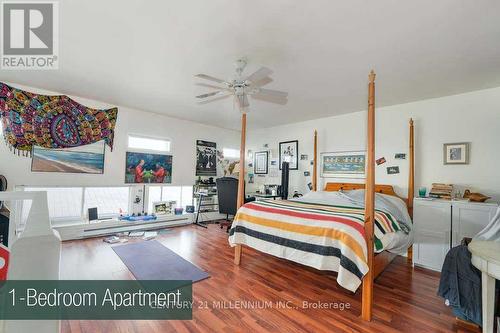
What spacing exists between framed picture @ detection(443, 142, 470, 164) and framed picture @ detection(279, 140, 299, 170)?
2627 millimetres

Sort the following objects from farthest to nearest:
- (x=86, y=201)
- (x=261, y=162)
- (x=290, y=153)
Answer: (x=261, y=162), (x=290, y=153), (x=86, y=201)

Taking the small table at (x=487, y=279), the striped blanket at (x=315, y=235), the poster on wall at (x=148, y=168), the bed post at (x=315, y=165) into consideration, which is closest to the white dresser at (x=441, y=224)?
the striped blanket at (x=315, y=235)

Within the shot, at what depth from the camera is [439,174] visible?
3.42m

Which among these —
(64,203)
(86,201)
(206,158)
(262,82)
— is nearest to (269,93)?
(262,82)

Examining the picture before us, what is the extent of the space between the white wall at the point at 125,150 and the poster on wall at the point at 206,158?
120mm

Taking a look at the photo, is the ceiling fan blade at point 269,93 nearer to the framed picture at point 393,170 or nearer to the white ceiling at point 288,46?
the white ceiling at point 288,46

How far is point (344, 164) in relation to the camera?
444 centimetres

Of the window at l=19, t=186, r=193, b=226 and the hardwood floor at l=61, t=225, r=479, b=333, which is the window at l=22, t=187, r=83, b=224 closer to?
the window at l=19, t=186, r=193, b=226

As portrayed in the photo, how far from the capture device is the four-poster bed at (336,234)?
6.55ft

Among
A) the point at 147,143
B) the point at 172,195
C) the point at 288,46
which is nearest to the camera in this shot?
the point at 288,46

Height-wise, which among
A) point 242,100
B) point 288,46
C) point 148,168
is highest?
point 288,46

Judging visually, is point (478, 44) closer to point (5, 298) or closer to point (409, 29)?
point (409, 29)

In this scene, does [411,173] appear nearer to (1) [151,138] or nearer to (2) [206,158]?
(2) [206,158]

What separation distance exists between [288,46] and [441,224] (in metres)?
3.02
